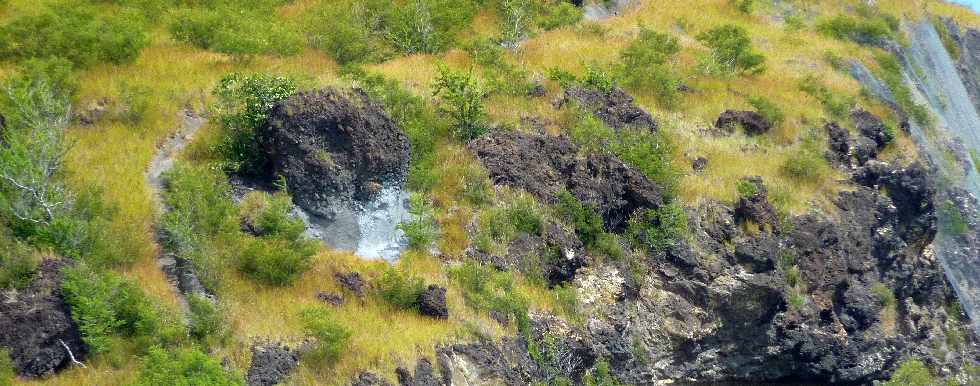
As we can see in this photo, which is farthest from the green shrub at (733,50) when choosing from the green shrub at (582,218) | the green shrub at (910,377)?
the green shrub at (582,218)

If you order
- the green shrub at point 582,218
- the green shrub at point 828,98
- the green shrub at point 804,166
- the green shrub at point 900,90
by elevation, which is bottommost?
the green shrub at point 900,90

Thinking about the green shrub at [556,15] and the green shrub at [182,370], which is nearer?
the green shrub at [182,370]

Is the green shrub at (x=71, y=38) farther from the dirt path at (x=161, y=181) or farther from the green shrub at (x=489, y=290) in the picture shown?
the green shrub at (x=489, y=290)

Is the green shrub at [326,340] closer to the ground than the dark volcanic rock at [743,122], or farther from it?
farther from it

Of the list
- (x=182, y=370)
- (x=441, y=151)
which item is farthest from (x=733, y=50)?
(x=182, y=370)

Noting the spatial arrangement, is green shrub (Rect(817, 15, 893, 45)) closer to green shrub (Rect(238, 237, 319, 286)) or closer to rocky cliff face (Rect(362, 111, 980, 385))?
rocky cliff face (Rect(362, 111, 980, 385))

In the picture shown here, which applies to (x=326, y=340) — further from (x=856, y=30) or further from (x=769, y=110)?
(x=856, y=30)
